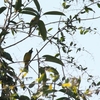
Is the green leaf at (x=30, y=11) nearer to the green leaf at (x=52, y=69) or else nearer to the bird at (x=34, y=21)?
the bird at (x=34, y=21)

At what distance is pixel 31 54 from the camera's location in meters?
1.33

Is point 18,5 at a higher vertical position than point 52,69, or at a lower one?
higher

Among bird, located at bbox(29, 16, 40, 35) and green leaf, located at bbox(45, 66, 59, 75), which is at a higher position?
bird, located at bbox(29, 16, 40, 35)

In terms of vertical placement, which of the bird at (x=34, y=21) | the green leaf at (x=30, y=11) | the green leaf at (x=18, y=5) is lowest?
the bird at (x=34, y=21)

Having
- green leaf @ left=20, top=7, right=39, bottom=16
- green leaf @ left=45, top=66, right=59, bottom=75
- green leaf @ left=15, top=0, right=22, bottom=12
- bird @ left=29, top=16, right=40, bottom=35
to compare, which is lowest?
green leaf @ left=45, top=66, right=59, bottom=75

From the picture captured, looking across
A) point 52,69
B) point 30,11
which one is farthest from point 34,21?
point 52,69

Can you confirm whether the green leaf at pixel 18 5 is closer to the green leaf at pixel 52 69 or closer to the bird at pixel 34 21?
the bird at pixel 34 21

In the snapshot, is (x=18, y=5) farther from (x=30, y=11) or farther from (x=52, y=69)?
(x=52, y=69)

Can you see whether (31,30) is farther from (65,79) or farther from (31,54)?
(65,79)

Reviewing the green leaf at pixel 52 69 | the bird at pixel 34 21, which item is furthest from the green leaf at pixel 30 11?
the green leaf at pixel 52 69

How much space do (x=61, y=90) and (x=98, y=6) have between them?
3.04 feet

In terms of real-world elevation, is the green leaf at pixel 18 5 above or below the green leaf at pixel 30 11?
above

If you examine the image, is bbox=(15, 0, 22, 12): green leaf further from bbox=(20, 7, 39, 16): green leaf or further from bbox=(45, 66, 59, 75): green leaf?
bbox=(45, 66, 59, 75): green leaf

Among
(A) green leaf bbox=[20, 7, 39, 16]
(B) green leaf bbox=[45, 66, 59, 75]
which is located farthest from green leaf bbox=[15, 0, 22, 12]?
(B) green leaf bbox=[45, 66, 59, 75]
